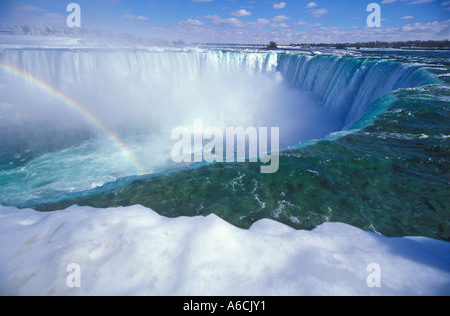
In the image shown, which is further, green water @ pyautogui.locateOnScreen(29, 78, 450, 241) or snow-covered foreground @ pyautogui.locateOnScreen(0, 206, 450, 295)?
green water @ pyautogui.locateOnScreen(29, 78, 450, 241)

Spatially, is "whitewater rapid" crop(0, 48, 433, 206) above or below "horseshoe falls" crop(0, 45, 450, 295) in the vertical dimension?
above

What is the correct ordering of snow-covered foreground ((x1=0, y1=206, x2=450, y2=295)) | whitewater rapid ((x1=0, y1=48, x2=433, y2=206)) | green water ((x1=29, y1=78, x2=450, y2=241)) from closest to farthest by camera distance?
snow-covered foreground ((x1=0, y1=206, x2=450, y2=295)) < green water ((x1=29, y1=78, x2=450, y2=241)) < whitewater rapid ((x1=0, y1=48, x2=433, y2=206))

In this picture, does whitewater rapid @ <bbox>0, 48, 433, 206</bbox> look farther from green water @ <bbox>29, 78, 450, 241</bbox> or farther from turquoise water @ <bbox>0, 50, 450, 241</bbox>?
green water @ <bbox>29, 78, 450, 241</bbox>

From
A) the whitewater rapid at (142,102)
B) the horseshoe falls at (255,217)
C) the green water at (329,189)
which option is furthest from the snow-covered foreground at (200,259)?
the whitewater rapid at (142,102)

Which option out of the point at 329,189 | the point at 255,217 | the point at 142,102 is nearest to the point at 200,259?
the point at 255,217

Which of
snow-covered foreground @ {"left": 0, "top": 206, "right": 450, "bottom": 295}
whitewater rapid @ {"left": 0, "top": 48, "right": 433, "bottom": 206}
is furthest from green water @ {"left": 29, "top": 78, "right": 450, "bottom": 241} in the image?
whitewater rapid @ {"left": 0, "top": 48, "right": 433, "bottom": 206}

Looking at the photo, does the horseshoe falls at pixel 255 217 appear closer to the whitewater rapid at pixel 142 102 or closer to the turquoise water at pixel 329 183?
the turquoise water at pixel 329 183
